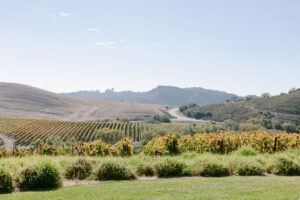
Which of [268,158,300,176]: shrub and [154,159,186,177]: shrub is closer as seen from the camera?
[154,159,186,177]: shrub

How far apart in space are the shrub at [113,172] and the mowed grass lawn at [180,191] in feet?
2.77

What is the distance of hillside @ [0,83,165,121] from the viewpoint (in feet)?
374

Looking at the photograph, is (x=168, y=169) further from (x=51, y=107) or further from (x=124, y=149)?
(x=51, y=107)

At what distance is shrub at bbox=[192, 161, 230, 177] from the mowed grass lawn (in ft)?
3.64

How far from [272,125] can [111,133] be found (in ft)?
117

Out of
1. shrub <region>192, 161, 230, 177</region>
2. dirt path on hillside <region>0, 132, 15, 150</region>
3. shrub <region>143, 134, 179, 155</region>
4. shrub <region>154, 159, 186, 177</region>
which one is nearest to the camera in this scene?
shrub <region>192, 161, 230, 177</region>

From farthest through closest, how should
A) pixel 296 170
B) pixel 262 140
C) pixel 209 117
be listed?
pixel 209 117, pixel 262 140, pixel 296 170

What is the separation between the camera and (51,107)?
5153 inches

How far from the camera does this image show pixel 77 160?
8242 mm

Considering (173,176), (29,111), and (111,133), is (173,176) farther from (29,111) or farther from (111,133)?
(29,111)

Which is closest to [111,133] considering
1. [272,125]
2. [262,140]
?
[272,125]

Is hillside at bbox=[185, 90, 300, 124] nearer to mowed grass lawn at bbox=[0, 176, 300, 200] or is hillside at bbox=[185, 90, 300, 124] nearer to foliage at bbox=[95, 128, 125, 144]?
foliage at bbox=[95, 128, 125, 144]

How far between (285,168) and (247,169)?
1.26 m

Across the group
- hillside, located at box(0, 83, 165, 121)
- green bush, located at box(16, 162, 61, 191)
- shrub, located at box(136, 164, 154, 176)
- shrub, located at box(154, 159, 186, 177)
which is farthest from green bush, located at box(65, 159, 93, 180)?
hillside, located at box(0, 83, 165, 121)
